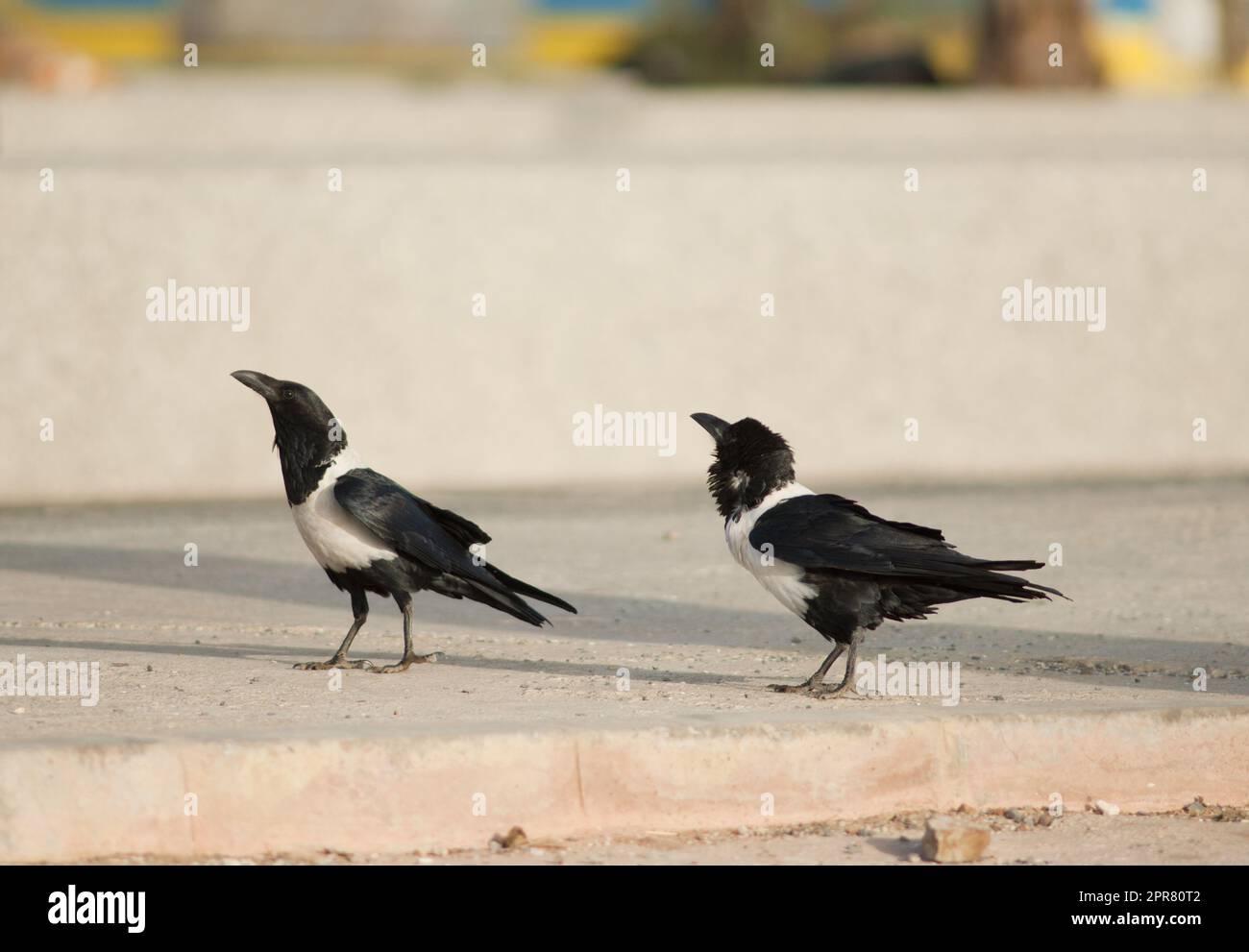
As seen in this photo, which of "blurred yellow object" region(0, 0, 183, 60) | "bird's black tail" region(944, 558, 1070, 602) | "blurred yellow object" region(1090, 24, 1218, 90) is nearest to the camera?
"bird's black tail" region(944, 558, 1070, 602)

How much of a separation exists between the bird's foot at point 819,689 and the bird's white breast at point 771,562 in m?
0.30

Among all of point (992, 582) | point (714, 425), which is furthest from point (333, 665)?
point (992, 582)

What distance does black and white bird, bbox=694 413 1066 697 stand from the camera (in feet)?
20.8

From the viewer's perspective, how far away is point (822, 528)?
6438 mm

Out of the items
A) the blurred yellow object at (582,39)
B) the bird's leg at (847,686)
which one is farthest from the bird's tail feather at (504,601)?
the blurred yellow object at (582,39)

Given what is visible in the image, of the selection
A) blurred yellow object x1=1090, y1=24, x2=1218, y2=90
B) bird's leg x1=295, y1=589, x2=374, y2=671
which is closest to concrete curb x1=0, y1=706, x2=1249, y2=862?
bird's leg x1=295, y1=589, x2=374, y2=671

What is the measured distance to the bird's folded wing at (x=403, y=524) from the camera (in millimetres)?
6707

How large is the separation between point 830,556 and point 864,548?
13 centimetres

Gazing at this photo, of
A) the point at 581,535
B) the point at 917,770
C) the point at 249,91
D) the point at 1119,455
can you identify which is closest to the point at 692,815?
the point at 917,770

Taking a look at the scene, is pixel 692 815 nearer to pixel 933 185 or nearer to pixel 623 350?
pixel 623 350

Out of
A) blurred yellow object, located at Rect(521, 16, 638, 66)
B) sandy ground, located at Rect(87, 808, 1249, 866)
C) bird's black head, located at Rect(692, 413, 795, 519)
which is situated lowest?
sandy ground, located at Rect(87, 808, 1249, 866)

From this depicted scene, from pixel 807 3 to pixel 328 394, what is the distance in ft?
71.4

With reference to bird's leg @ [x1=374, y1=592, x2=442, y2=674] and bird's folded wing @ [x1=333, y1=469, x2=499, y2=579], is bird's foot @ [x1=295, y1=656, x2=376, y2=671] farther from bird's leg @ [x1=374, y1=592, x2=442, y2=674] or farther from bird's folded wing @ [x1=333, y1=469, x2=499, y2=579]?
bird's folded wing @ [x1=333, y1=469, x2=499, y2=579]

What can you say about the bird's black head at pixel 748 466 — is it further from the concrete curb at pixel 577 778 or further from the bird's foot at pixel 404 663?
the bird's foot at pixel 404 663
